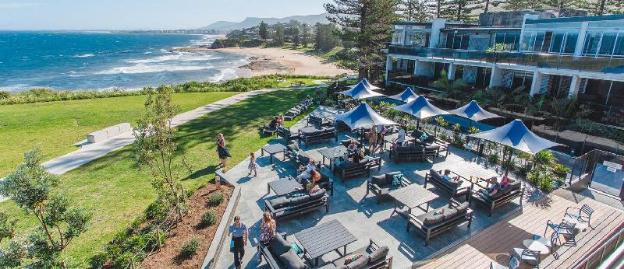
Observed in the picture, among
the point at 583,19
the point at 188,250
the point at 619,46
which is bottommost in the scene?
the point at 188,250

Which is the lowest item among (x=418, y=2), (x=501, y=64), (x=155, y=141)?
(x=155, y=141)

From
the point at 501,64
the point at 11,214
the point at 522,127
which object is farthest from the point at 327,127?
the point at 501,64

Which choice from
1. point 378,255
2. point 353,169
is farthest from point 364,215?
point 378,255

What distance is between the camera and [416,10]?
5353cm

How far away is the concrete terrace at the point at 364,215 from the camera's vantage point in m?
8.94

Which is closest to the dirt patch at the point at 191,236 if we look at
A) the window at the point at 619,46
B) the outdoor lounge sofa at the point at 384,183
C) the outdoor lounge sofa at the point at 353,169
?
the outdoor lounge sofa at the point at 353,169

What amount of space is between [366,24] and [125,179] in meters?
28.3

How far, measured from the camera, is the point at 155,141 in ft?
31.6

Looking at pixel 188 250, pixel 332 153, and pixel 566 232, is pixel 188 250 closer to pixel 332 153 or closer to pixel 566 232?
pixel 332 153

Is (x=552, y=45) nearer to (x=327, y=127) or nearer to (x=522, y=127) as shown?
(x=522, y=127)

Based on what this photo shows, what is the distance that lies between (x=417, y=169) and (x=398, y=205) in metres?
3.63

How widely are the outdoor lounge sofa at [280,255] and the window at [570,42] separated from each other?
25.6 m

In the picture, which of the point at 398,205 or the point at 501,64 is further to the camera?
the point at 501,64

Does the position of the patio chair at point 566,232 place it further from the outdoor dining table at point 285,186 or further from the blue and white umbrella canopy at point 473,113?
the blue and white umbrella canopy at point 473,113
